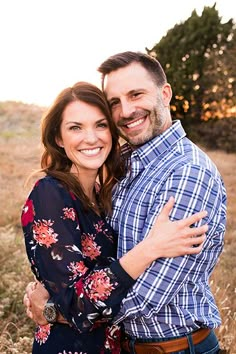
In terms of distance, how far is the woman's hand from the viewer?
6.85ft

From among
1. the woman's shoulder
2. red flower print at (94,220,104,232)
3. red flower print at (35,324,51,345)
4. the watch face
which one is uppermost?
the woman's shoulder

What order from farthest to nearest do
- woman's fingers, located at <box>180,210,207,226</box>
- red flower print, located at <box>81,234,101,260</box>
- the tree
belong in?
the tree → red flower print, located at <box>81,234,101,260</box> → woman's fingers, located at <box>180,210,207,226</box>

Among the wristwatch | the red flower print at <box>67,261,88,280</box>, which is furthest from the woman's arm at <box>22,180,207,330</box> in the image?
the wristwatch

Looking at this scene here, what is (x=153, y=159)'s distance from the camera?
254cm

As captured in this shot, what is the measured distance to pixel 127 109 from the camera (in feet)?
9.00

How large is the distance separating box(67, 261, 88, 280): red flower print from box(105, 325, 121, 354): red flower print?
401 mm

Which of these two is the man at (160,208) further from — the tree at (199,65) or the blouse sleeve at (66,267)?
the tree at (199,65)

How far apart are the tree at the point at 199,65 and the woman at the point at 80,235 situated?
17957 mm

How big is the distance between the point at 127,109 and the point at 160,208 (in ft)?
2.49

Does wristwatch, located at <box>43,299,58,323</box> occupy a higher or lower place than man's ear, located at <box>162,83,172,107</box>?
lower

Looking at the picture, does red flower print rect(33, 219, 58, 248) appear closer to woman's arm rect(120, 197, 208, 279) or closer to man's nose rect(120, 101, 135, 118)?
woman's arm rect(120, 197, 208, 279)

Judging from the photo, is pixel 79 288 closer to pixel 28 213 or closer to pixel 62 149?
pixel 28 213

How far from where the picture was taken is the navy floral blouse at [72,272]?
216 cm

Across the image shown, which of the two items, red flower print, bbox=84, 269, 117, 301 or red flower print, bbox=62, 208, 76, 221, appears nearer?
red flower print, bbox=84, 269, 117, 301
